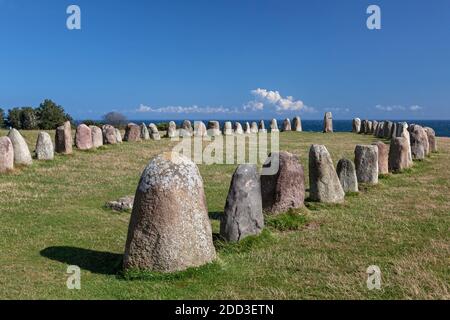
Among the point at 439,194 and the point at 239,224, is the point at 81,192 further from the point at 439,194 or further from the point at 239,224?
the point at 439,194

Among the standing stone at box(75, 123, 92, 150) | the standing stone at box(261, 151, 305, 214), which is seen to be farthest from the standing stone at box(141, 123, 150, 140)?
the standing stone at box(261, 151, 305, 214)

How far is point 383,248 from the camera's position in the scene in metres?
9.56

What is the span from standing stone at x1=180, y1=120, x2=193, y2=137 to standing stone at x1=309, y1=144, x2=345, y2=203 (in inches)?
919

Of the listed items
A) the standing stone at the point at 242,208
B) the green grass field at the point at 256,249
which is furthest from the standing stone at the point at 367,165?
the standing stone at the point at 242,208

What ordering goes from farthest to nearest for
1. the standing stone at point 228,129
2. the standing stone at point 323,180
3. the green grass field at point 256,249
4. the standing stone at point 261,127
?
the standing stone at point 261,127 → the standing stone at point 228,129 → the standing stone at point 323,180 → the green grass field at point 256,249

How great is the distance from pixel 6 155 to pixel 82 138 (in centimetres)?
767

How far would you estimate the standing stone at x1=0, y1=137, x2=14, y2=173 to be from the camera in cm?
1738

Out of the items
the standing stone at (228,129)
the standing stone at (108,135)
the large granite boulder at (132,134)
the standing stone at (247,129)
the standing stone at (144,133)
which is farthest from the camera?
the standing stone at (247,129)

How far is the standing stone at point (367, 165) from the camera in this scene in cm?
1638

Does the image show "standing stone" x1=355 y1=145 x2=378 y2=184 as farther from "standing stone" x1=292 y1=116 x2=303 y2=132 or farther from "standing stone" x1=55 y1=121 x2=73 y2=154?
"standing stone" x1=292 y1=116 x2=303 y2=132

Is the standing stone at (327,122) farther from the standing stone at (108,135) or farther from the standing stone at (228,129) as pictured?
the standing stone at (108,135)

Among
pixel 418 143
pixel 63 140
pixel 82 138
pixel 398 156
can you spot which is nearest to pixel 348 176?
pixel 398 156

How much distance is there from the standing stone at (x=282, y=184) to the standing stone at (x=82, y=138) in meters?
15.0

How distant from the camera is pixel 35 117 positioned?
146ft
